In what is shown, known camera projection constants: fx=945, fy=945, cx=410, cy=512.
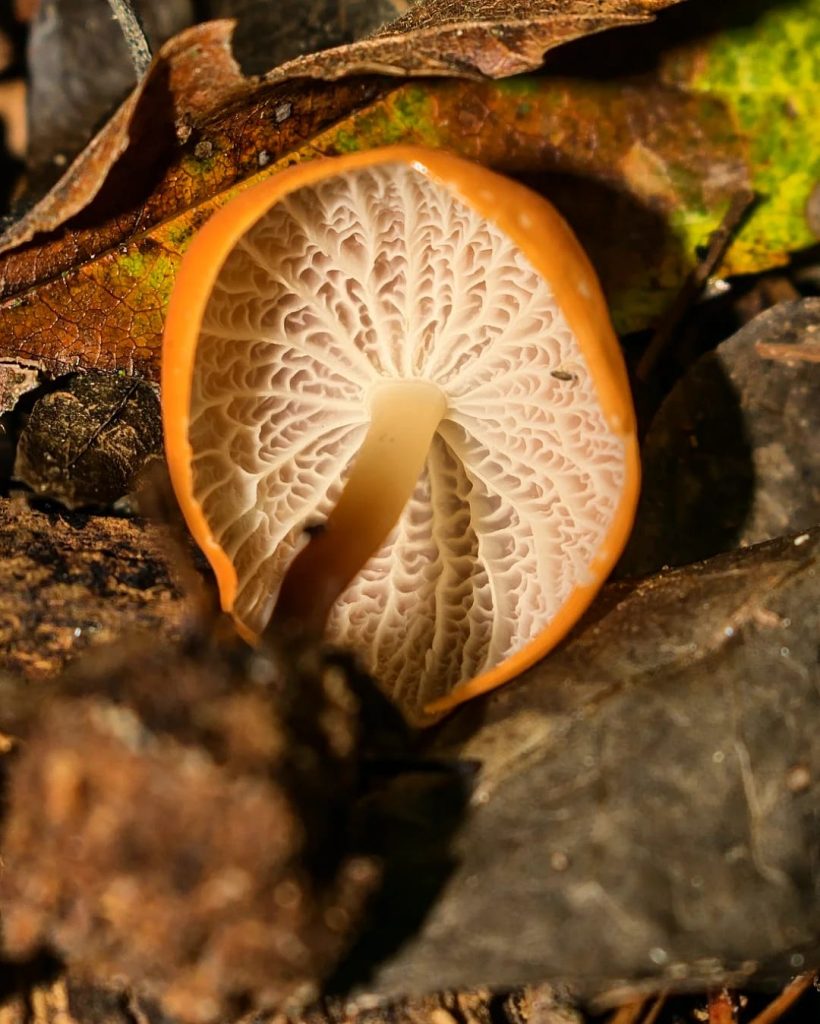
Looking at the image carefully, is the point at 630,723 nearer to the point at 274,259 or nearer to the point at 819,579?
the point at 819,579

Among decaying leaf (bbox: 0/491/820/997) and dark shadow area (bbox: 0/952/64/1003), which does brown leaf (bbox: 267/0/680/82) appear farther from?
dark shadow area (bbox: 0/952/64/1003)

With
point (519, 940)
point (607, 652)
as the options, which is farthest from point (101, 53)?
point (519, 940)

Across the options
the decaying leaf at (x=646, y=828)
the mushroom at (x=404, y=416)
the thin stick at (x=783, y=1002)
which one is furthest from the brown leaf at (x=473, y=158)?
the thin stick at (x=783, y=1002)

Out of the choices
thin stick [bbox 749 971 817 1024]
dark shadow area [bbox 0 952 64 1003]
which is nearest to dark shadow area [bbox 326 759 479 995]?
dark shadow area [bbox 0 952 64 1003]

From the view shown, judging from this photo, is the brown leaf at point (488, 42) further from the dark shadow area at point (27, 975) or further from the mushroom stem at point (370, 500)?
the dark shadow area at point (27, 975)

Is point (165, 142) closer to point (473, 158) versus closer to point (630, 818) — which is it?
point (473, 158)

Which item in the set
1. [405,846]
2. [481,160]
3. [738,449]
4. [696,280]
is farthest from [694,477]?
[405,846]
